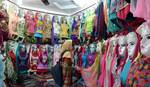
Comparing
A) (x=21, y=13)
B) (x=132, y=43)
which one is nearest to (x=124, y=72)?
(x=132, y=43)

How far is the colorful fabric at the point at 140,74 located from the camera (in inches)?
77.2

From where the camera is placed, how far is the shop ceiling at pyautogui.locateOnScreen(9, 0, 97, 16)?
15.0 ft

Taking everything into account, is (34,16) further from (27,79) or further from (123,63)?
(123,63)

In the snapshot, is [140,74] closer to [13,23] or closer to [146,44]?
[146,44]

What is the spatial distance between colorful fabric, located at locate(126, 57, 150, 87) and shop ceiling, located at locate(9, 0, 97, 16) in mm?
2314

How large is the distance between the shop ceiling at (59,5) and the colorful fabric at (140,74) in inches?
91.1

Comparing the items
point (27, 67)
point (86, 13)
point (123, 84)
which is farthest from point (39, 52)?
point (123, 84)

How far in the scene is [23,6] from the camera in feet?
16.0

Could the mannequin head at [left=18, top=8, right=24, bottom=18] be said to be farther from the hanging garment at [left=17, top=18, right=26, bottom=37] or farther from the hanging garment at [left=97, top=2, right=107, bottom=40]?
the hanging garment at [left=97, top=2, right=107, bottom=40]

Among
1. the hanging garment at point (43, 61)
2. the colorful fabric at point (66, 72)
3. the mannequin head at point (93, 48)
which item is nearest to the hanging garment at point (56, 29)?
the hanging garment at point (43, 61)

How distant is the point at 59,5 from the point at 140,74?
10.9ft

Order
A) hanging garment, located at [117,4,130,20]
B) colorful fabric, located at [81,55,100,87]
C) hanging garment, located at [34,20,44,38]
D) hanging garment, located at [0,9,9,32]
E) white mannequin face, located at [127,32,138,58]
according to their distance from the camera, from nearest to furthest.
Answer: white mannequin face, located at [127,32,138,58], hanging garment, located at [117,4,130,20], hanging garment, located at [0,9,9,32], colorful fabric, located at [81,55,100,87], hanging garment, located at [34,20,44,38]

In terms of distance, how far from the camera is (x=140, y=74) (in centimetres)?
201

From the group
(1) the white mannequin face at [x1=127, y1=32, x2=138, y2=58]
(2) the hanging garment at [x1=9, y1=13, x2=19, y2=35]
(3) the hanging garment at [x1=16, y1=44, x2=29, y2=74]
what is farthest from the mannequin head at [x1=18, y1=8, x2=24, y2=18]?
(1) the white mannequin face at [x1=127, y1=32, x2=138, y2=58]
